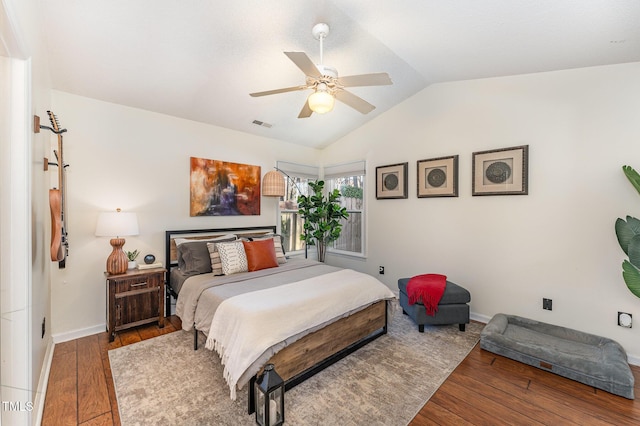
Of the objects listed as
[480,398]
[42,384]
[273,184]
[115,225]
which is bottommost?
[480,398]

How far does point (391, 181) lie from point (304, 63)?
2.80m

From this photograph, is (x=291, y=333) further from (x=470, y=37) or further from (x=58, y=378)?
(x=470, y=37)

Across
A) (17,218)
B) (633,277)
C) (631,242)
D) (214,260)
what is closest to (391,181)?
(631,242)

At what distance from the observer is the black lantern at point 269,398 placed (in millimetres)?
1645

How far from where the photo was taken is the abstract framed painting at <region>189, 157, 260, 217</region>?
3.80 m

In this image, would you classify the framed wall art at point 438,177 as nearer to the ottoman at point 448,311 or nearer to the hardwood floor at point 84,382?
the ottoman at point 448,311

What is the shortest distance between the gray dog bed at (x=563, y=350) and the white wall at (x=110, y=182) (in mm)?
3836

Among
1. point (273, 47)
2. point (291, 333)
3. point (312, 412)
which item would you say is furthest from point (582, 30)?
point (312, 412)

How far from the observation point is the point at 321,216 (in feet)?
16.0

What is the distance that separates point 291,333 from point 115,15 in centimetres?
277

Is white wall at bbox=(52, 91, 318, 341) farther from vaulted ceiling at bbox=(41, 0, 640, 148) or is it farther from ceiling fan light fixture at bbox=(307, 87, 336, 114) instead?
ceiling fan light fixture at bbox=(307, 87, 336, 114)

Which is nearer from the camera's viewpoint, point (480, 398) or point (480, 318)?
point (480, 398)

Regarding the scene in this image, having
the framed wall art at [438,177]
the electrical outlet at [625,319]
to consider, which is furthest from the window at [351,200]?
the electrical outlet at [625,319]

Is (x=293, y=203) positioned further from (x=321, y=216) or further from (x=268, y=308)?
(x=268, y=308)
